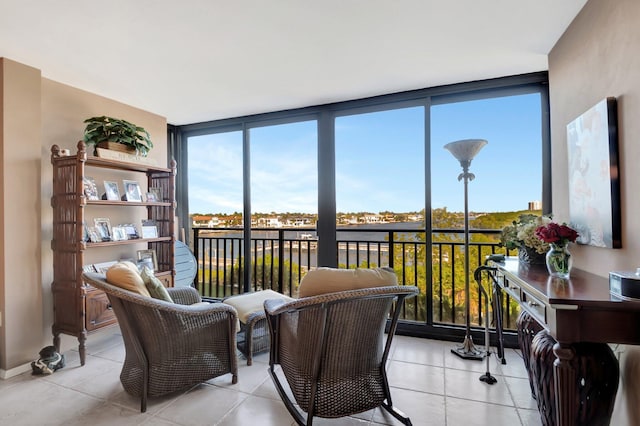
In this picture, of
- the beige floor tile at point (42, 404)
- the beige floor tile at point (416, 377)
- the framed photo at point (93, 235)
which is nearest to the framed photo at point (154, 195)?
the framed photo at point (93, 235)

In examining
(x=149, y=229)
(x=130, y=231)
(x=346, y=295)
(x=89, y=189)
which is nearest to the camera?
(x=346, y=295)

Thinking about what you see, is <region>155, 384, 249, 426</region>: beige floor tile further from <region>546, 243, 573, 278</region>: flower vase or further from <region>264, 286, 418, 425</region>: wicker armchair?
<region>546, 243, 573, 278</region>: flower vase

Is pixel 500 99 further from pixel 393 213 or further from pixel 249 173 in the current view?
pixel 249 173

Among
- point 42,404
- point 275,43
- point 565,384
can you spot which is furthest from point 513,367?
point 42,404

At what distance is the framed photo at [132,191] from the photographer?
3.32 metres

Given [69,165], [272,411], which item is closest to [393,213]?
[272,411]

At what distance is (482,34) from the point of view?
2.23 meters

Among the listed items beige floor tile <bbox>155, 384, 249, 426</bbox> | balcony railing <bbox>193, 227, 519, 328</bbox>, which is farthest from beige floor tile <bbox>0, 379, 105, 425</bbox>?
balcony railing <bbox>193, 227, 519, 328</bbox>

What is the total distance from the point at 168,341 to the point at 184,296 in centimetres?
62

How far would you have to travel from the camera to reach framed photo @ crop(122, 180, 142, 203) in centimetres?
332

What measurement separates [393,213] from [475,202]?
32.8 inches

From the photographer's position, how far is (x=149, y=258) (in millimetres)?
3496

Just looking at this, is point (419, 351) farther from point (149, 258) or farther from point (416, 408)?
point (149, 258)

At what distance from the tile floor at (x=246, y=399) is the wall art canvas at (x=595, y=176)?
3.90ft
